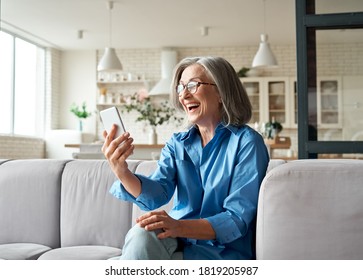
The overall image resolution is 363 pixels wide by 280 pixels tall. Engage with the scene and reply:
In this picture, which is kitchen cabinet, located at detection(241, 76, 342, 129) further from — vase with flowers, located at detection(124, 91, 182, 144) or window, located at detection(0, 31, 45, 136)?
window, located at detection(0, 31, 45, 136)

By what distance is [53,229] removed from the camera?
8.18 ft

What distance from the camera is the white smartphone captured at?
1566 millimetres

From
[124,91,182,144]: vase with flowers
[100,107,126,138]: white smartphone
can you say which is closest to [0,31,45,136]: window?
[124,91,182,144]: vase with flowers

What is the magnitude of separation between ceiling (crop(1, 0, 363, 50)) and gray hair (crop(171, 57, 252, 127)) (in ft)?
18.3

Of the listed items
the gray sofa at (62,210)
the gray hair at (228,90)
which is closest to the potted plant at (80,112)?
the gray sofa at (62,210)

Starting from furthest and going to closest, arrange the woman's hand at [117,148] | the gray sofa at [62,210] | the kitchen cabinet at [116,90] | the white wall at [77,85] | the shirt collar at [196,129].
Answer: the white wall at [77,85], the kitchen cabinet at [116,90], the gray sofa at [62,210], the shirt collar at [196,129], the woman's hand at [117,148]

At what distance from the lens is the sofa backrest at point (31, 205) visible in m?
2.49

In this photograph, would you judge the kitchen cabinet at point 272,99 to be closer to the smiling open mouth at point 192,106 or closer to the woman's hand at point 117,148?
the smiling open mouth at point 192,106

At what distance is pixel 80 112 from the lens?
393 inches

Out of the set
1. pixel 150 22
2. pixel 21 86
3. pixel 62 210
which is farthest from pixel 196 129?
pixel 21 86

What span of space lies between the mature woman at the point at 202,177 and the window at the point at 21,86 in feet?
24.5

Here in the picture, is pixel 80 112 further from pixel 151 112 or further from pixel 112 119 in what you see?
pixel 112 119
